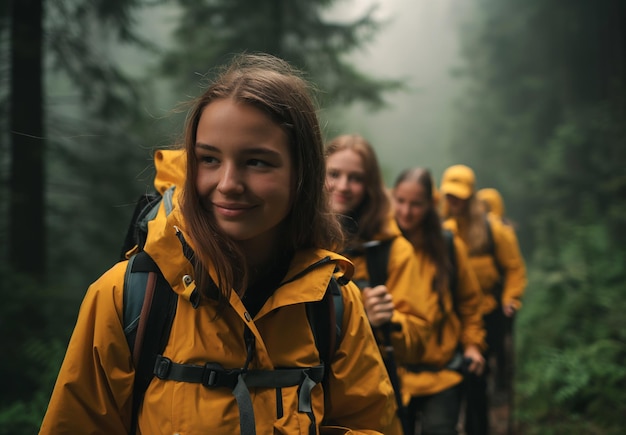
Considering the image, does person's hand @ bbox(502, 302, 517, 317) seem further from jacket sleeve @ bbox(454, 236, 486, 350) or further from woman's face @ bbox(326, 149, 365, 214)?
woman's face @ bbox(326, 149, 365, 214)

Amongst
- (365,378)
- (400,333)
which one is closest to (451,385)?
(400,333)

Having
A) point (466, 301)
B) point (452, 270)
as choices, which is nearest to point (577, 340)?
point (466, 301)

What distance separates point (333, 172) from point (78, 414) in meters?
2.36

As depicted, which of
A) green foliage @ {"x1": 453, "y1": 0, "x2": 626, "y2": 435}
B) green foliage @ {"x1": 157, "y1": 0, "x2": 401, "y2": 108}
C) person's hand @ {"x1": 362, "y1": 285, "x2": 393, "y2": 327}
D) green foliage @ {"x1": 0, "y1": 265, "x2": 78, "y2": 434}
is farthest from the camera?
green foliage @ {"x1": 157, "y1": 0, "x2": 401, "y2": 108}

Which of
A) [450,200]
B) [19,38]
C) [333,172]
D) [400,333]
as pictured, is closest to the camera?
[400,333]

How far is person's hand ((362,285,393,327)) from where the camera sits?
2992 mm

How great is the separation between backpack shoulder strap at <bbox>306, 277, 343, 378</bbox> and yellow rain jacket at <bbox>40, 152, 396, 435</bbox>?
0.19ft

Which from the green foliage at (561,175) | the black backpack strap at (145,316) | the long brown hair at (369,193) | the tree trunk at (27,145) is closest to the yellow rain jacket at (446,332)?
the long brown hair at (369,193)

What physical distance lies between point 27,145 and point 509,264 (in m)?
6.36

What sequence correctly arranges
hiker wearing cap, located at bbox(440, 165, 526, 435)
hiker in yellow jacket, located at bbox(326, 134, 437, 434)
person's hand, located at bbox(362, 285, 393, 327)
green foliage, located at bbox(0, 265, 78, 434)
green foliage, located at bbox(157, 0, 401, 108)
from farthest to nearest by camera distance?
green foliage, located at bbox(157, 0, 401, 108) < hiker wearing cap, located at bbox(440, 165, 526, 435) < green foliage, located at bbox(0, 265, 78, 434) < hiker in yellow jacket, located at bbox(326, 134, 437, 434) < person's hand, located at bbox(362, 285, 393, 327)

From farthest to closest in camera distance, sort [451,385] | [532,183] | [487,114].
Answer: [487,114], [532,183], [451,385]

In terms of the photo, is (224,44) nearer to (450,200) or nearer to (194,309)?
(450,200)

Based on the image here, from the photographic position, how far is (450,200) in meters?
6.66

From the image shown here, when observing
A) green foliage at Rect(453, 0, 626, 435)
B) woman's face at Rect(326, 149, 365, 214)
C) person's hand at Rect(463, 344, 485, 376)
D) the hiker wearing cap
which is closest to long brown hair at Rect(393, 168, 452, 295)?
person's hand at Rect(463, 344, 485, 376)
